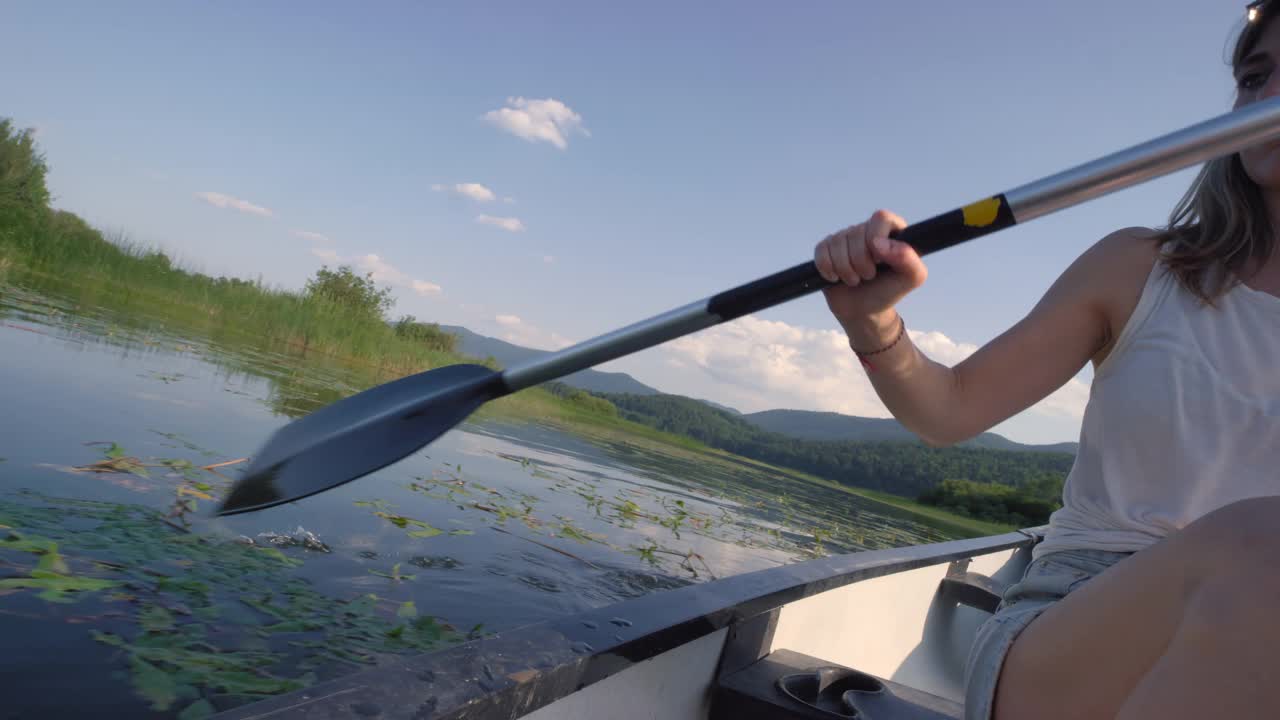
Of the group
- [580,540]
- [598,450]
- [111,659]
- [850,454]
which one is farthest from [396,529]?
[850,454]

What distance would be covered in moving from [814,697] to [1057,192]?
0.99 meters

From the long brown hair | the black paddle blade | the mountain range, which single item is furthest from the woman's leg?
the mountain range

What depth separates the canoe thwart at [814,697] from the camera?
1.29m

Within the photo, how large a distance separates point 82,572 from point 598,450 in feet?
21.2

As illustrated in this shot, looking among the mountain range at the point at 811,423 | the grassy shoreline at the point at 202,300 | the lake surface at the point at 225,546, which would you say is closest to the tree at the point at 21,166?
the grassy shoreline at the point at 202,300

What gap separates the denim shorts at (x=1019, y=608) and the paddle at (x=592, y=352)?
0.50 m

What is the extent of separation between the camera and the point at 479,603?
2.14m

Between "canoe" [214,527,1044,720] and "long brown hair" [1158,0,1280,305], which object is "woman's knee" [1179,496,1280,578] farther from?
"canoe" [214,527,1044,720]

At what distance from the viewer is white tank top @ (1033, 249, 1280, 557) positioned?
100 cm

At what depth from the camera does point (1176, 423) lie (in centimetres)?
102

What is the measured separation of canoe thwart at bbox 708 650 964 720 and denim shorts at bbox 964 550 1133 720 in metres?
0.35

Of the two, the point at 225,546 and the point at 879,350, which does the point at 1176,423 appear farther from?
the point at 225,546

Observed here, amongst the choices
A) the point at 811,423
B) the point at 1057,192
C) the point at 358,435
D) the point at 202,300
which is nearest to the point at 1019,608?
the point at 1057,192

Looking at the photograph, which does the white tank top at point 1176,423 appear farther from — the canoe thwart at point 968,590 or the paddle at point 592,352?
the canoe thwart at point 968,590
